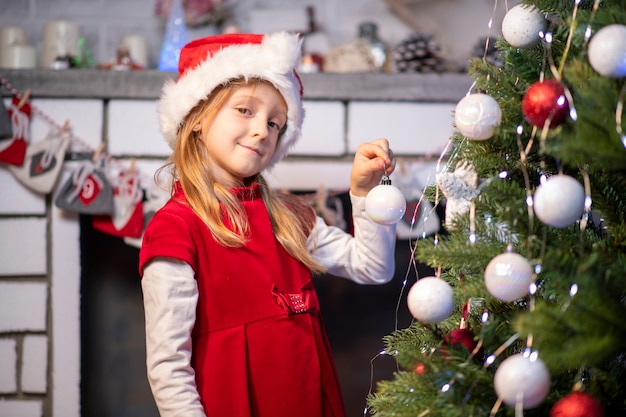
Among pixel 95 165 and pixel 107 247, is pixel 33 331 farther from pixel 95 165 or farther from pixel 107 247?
pixel 95 165

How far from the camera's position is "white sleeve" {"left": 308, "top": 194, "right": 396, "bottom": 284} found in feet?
4.33

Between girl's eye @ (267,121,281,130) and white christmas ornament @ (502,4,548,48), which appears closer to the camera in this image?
white christmas ornament @ (502,4,548,48)

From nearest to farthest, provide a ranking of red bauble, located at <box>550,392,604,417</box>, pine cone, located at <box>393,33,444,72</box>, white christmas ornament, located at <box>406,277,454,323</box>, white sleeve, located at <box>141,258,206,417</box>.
→ red bauble, located at <box>550,392,604,417</box>
white christmas ornament, located at <box>406,277,454,323</box>
white sleeve, located at <box>141,258,206,417</box>
pine cone, located at <box>393,33,444,72</box>

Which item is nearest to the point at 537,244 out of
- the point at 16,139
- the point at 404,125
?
the point at 404,125

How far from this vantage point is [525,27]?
78 cm

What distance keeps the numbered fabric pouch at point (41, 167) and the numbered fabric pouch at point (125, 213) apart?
0.16 metres

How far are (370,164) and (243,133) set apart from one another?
0.26 m

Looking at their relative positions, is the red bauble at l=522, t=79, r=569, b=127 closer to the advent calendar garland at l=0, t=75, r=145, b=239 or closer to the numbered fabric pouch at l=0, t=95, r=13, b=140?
the advent calendar garland at l=0, t=75, r=145, b=239

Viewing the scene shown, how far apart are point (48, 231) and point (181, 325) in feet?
3.32

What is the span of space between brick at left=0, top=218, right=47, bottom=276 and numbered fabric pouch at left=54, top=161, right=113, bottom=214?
124mm

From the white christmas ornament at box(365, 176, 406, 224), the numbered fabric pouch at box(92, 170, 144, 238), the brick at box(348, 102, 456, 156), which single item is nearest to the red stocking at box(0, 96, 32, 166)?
the numbered fabric pouch at box(92, 170, 144, 238)

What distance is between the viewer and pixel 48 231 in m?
1.94

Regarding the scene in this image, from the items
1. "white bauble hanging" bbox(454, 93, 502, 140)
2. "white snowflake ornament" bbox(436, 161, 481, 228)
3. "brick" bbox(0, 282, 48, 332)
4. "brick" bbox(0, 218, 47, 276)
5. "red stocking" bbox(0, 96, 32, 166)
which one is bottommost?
"brick" bbox(0, 282, 48, 332)

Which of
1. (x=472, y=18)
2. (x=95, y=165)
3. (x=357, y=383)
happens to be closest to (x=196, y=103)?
(x=95, y=165)
